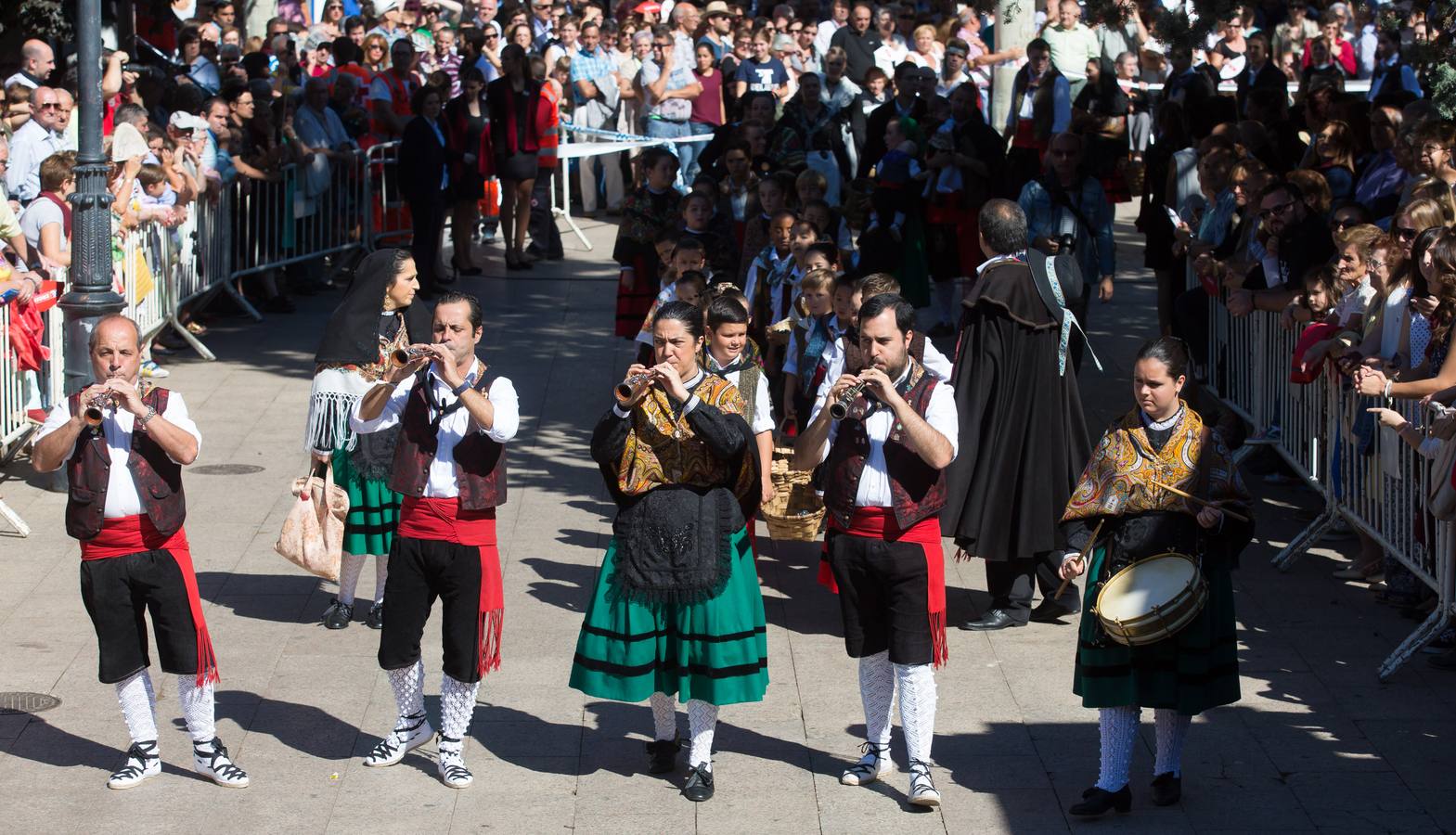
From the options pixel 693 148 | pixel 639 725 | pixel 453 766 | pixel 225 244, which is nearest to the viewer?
pixel 453 766

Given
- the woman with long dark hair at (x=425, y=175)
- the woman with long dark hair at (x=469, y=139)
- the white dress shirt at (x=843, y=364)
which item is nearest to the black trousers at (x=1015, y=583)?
the white dress shirt at (x=843, y=364)

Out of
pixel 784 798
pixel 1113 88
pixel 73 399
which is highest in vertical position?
pixel 1113 88

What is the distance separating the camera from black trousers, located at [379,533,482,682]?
20.8 ft

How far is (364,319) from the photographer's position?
7.76 meters

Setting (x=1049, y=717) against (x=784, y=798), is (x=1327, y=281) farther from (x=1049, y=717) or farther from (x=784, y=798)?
(x=784, y=798)

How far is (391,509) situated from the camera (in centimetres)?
804

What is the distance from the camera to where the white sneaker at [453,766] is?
637 cm

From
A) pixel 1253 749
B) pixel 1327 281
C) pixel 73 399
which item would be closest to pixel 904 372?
pixel 1253 749

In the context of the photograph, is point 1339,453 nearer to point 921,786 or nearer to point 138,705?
point 921,786

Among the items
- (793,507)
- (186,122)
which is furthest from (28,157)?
(793,507)

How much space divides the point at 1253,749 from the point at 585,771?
2.40 metres

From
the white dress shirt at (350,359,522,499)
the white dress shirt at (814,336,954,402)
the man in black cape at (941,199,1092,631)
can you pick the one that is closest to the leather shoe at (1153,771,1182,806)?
the white dress shirt at (814,336,954,402)

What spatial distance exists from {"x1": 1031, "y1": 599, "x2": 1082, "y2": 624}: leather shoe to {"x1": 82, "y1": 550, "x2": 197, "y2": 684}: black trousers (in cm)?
383

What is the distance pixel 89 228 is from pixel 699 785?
220 inches
